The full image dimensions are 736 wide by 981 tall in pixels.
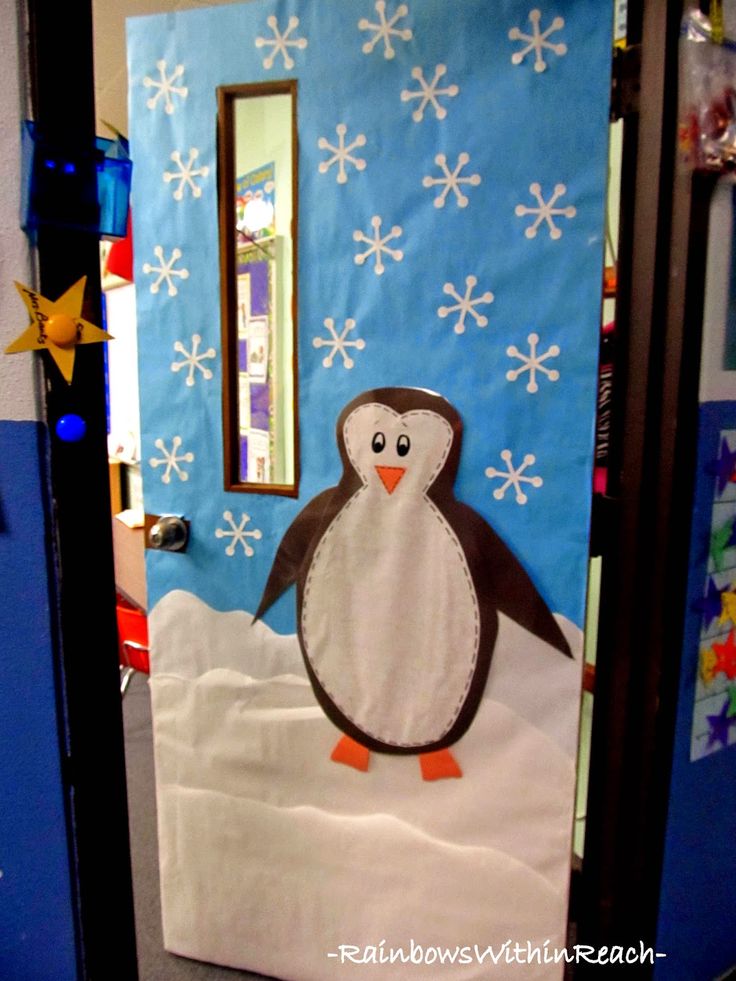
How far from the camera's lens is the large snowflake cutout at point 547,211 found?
1014 millimetres

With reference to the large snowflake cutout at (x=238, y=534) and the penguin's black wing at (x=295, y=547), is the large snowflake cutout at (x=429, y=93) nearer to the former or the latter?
the penguin's black wing at (x=295, y=547)

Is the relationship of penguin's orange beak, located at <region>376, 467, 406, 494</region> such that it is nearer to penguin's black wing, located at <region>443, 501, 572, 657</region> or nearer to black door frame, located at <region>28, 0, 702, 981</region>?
penguin's black wing, located at <region>443, 501, 572, 657</region>

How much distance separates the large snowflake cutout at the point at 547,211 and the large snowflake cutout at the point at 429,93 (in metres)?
0.19

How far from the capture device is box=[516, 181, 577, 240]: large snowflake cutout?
1014mm

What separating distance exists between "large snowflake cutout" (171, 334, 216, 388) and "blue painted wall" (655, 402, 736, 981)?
84 centimetres

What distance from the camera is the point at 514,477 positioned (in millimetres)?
1093

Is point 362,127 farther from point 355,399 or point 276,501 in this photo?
point 276,501

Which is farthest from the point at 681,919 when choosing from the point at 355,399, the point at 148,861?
the point at 148,861

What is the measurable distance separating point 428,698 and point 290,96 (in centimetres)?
106

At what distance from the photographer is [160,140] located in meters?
1.21

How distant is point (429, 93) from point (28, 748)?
3.63 ft

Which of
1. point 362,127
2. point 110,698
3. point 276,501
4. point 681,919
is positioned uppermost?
point 362,127

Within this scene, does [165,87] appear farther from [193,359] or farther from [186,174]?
[193,359]

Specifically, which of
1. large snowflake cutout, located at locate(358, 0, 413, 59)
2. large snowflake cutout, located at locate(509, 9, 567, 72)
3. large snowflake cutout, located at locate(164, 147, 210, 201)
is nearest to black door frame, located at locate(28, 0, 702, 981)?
large snowflake cutout, located at locate(509, 9, 567, 72)
